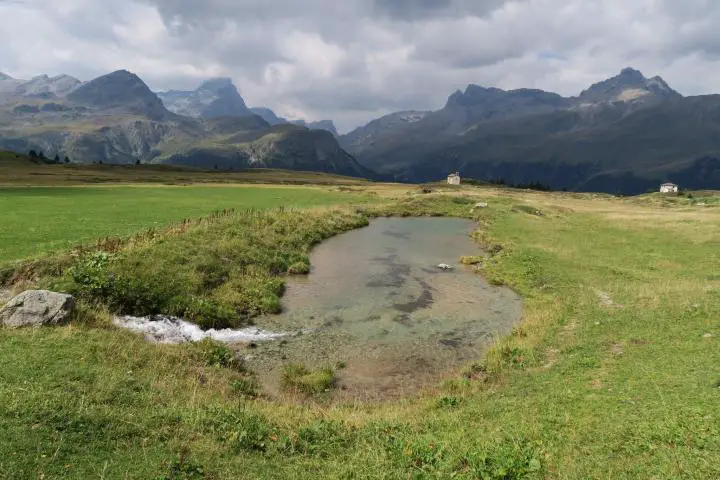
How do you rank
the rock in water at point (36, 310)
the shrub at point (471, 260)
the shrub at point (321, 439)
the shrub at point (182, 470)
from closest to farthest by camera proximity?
the shrub at point (182, 470), the shrub at point (321, 439), the rock in water at point (36, 310), the shrub at point (471, 260)

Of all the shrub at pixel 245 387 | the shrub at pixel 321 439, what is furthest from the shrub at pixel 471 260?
the shrub at pixel 321 439

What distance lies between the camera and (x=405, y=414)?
17547 millimetres

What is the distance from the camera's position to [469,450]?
1331cm

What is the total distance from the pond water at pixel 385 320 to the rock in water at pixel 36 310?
973 centimetres

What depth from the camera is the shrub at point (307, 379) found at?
2125 cm

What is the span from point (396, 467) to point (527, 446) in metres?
4.08

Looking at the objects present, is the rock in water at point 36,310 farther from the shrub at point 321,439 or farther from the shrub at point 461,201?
the shrub at point 461,201

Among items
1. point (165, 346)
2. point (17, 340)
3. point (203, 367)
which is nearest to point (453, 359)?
point (203, 367)

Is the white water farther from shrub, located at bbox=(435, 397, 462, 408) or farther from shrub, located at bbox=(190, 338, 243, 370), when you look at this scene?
shrub, located at bbox=(435, 397, 462, 408)

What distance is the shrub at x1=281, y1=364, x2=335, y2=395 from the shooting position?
2125 cm

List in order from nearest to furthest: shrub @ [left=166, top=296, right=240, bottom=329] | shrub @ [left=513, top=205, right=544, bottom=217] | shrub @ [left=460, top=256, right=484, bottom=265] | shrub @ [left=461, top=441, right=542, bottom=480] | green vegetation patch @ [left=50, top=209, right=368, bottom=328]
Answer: shrub @ [left=461, top=441, right=542, bottom=480] < green vegetation patch @ [left=50, top=209, right=368, bottom=328] < shrub @ [left=166, top=296, right=240, bottom=329] < shrub @ [left=460, top=256, right=484, bottom=265] < shrub @ [left=513, top=205, right=544, bottom=217]

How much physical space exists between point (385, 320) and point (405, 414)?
14867 mm

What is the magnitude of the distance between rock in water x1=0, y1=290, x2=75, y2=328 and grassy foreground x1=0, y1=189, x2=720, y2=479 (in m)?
0.97

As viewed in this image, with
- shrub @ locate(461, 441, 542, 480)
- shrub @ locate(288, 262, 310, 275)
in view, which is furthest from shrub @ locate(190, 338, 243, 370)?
shrub @ locate(288, 262, 310, 275)
